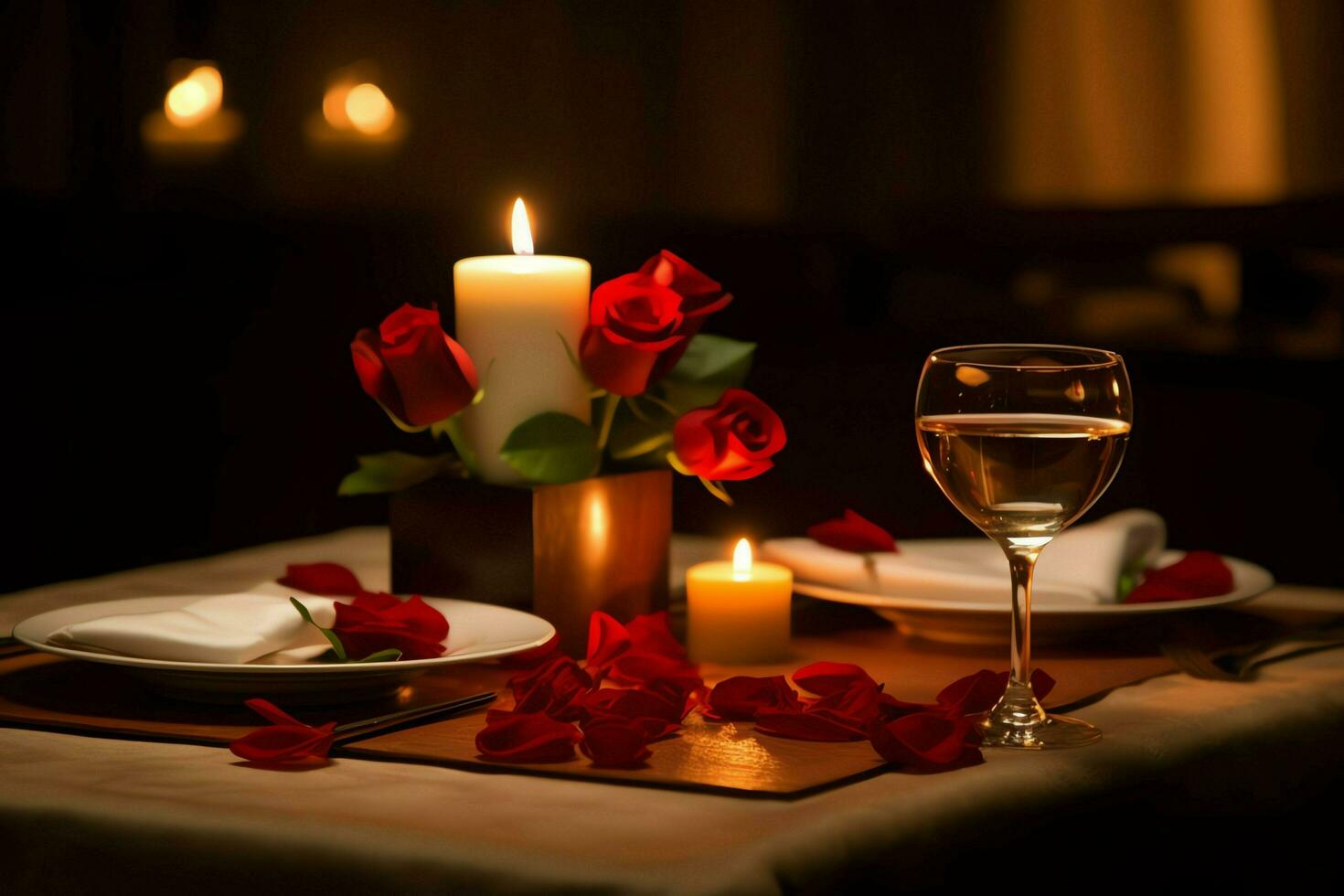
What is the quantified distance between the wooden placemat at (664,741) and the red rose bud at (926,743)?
1 centimetres

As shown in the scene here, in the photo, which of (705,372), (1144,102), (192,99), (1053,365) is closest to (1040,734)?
(1053,365)

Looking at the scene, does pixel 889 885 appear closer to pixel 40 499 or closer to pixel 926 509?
pixel 926 509

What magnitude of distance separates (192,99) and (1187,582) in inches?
55.9

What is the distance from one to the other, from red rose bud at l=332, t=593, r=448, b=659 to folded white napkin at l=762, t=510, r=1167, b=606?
331 mm

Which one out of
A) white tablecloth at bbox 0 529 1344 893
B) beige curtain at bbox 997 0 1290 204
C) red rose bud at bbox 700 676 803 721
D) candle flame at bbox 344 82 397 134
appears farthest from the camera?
candle flame at bbox 344 82 397 134

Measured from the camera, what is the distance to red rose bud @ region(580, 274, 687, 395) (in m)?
1.05

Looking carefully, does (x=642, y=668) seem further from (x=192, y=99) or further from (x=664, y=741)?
(x=192, y=99)

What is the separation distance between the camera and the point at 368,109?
2.03m

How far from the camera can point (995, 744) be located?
0.82 m

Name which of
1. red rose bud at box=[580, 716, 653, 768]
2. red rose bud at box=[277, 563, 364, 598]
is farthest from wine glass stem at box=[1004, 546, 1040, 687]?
red rose bud at box=[277, 563, 364, 598]

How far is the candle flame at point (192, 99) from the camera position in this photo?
203 centimetres

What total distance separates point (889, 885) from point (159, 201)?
161 cm

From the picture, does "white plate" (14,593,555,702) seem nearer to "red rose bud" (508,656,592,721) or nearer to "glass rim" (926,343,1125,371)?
"red rose bud" (508,656,592,721)

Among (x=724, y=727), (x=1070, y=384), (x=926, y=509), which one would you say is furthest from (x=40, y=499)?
(x=1070, y=384)
